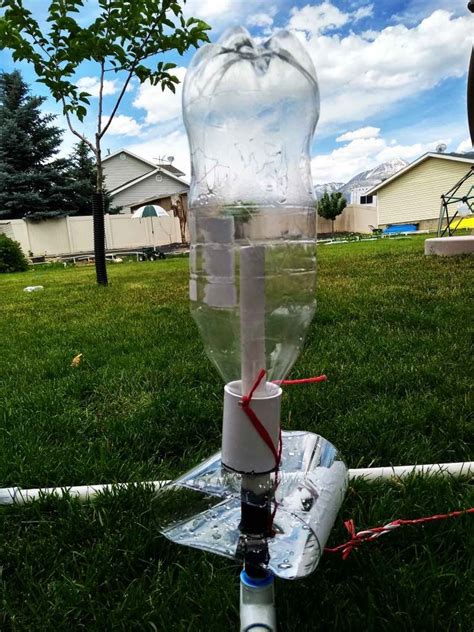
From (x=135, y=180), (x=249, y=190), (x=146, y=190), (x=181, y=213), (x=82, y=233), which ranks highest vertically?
(x=135, y=180)

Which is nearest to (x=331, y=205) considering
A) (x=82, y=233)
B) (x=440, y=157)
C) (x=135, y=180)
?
(x=440, y=157)

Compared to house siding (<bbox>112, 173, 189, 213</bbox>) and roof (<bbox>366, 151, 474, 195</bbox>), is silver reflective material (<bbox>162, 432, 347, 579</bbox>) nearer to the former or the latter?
roof (<bbox>366, 151, 474, 195</bbox>)

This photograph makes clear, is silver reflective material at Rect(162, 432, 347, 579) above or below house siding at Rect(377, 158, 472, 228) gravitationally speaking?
below

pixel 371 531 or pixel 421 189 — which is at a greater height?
pixel 421 189

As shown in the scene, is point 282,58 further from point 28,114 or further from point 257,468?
point 28,114

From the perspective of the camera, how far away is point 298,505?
99 cm

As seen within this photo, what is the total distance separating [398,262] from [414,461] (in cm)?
518

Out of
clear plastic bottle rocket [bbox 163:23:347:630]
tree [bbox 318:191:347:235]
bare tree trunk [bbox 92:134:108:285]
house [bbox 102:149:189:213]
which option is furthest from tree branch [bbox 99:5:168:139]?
tree [bbox 318:191:347:235]

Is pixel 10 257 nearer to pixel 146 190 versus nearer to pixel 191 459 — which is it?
pixel 191 459

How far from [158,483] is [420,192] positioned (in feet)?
80.7

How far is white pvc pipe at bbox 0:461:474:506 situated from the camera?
1316mm

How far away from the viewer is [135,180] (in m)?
26.0

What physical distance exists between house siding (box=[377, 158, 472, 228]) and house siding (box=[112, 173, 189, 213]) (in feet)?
35.0

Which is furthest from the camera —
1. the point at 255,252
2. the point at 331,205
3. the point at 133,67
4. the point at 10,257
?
the point at 331,205
